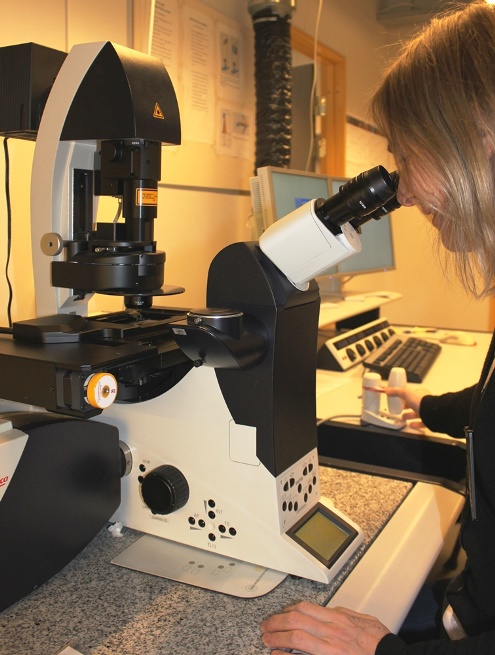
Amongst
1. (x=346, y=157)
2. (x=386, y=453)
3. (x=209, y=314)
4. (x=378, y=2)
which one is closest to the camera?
(x=209, y=314)

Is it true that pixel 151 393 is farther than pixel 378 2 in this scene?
No

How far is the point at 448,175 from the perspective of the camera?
69cm

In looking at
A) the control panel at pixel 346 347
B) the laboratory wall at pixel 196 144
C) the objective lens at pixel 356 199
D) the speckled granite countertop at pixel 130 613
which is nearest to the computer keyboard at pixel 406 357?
the control panel at pixel 346 347

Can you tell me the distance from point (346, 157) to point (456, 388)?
6.91 ft

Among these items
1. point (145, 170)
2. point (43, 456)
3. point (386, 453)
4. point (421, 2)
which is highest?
point (421, 2)

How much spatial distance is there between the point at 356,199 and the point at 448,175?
0.11 m

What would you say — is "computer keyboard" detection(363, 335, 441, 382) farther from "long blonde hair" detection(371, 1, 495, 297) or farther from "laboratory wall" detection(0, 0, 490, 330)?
"long blonde hair" detection(371, 1, 495, 297)

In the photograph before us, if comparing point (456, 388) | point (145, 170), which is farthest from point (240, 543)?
point (456, 388)

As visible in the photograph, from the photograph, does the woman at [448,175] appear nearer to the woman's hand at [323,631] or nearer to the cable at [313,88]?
the woman's hand at [323,631]

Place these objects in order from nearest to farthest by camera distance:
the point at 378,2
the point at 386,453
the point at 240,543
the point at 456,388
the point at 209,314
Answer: the point at 209,314, the point at 240,543, the point at 386,453, the point at 456,388, the point at 378,2

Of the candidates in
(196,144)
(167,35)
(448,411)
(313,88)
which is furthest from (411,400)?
(313,88)

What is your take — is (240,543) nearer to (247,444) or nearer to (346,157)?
(247,444)

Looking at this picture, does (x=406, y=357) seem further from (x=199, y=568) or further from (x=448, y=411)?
(x=199, y=568)

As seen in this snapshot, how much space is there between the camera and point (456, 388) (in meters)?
1.65
